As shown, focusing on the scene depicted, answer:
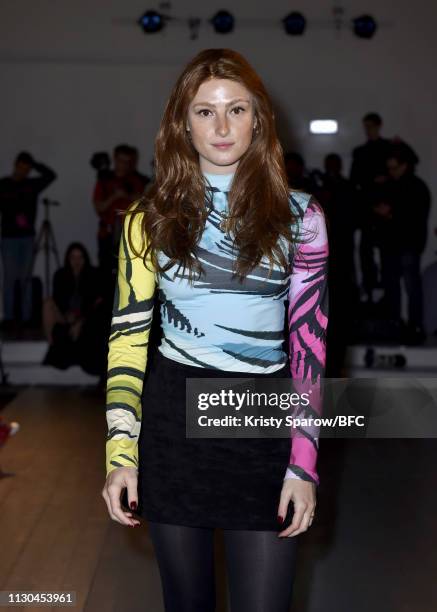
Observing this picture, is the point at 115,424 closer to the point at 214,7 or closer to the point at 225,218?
the point at 225,218

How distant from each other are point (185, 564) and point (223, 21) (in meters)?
8.10

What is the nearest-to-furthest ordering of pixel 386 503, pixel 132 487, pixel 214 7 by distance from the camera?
pixel 132 487 < pixel 386 503 < pixel 214 7

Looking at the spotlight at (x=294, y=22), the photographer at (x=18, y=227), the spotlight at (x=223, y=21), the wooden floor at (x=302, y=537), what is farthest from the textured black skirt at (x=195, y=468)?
the spotlight at (x=294, y=22)

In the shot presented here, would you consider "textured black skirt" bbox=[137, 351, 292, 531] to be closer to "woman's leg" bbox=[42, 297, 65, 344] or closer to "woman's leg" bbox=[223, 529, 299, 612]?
"woman's leg" bbox=[223, 529, 299, 612]

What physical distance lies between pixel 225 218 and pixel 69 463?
342 centimetres

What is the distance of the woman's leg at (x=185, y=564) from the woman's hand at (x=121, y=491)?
0.35 feet

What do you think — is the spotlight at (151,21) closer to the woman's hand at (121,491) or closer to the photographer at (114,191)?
the photographer at (114,191)

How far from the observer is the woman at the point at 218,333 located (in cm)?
168

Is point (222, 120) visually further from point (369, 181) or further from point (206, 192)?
point (369, 181)

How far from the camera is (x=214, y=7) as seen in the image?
9.26m

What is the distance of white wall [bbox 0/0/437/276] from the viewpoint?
9320mm

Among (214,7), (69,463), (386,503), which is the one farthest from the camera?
(214,7)

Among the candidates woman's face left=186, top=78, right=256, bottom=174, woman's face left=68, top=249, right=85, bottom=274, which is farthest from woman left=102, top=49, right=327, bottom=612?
woman's face left=68, top=249, right=85, bottom=274

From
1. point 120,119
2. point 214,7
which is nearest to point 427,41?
point 214,7
